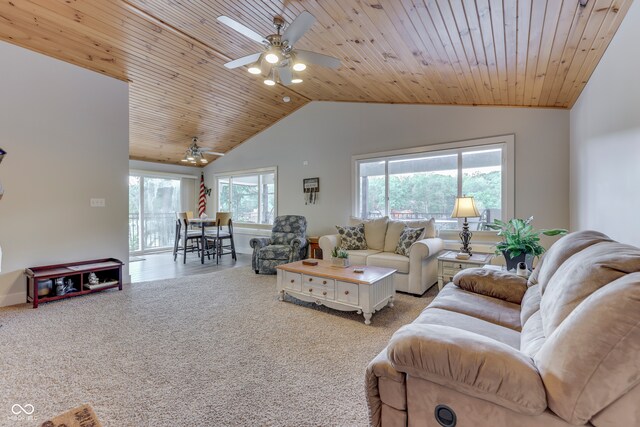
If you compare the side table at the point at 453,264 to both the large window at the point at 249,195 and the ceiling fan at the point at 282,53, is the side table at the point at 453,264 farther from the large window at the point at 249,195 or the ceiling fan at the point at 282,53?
the large window at the point at 249,195

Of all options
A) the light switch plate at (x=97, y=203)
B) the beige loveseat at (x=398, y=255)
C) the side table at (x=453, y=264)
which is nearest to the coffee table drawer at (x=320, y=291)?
the beige loveseat at (x=398, y=255)

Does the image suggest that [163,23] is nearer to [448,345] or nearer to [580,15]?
[580,15]

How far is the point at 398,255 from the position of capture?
4.08m

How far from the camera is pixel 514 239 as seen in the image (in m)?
2.68

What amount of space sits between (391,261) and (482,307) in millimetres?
1907

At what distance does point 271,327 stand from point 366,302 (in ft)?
3.00

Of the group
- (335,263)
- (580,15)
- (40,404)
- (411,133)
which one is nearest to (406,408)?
(40,404)

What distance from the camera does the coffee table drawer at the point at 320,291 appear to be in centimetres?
311

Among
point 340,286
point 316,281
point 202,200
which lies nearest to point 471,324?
point 340,286

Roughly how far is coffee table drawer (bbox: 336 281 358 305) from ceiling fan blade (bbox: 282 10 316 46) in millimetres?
2316

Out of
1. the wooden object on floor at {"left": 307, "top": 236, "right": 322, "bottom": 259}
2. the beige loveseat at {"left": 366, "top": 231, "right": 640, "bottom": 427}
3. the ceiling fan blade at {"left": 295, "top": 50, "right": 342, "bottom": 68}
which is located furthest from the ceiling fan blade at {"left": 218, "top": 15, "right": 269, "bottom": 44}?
the wooden object on floor at {"left": 307, "top": 236, "right": 322, "bottom": 259}

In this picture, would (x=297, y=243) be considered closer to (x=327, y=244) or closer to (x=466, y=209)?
(x=327, y=244)

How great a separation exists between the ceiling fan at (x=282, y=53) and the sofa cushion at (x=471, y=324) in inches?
92.0

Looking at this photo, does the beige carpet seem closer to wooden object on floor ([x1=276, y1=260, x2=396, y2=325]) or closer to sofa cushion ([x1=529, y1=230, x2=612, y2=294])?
wooden object on floor ([x1=276, y1=260, x2=396, y2=325])
